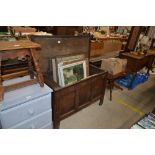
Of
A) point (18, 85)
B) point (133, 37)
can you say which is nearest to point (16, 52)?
point (18, 85)

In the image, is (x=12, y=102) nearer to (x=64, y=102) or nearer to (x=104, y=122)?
(x=64, y=102)

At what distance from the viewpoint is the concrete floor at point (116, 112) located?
2.16 m

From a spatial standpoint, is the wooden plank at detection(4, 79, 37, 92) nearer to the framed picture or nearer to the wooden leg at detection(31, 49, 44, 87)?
the wooden leg at detection(31, 49, 44, 87)

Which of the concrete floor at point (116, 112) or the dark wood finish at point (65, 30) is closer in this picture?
the concrete floor at point (116, 112)

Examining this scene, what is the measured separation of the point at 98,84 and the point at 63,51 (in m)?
0.80

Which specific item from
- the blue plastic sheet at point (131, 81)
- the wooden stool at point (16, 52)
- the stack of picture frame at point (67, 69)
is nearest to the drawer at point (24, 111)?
the wooden stool at point (16, 52)

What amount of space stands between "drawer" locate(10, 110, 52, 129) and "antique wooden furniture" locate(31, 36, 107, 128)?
0.11 metres

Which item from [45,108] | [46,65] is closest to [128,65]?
[46,65]

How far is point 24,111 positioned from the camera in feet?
4.60

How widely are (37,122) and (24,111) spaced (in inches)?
10.7

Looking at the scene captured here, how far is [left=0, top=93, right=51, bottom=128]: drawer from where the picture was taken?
4.24 ft

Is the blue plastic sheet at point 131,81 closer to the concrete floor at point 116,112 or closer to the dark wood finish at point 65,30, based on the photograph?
the concrete floor at point 116,112

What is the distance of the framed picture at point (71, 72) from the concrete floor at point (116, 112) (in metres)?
0.66

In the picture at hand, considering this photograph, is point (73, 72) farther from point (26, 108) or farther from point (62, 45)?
point (26, 108)
